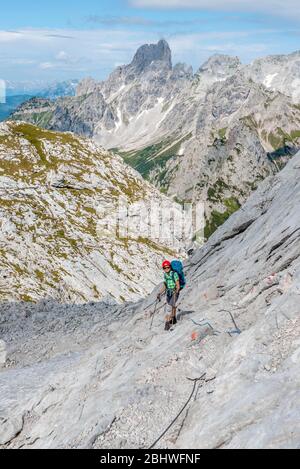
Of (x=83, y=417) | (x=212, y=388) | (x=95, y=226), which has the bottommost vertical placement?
(x=95, y=226)

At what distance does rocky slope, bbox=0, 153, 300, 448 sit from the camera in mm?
17109

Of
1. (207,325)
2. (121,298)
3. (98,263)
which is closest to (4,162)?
(98,263)

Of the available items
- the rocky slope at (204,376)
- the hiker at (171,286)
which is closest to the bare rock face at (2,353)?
the rocky slope at (204,376)

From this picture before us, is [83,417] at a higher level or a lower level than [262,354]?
lower

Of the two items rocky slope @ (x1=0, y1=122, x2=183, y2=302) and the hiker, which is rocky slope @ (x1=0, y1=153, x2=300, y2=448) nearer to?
the hiker

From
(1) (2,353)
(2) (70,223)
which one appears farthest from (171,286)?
(2) (70,223)

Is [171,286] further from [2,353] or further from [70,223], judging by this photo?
[70,223]

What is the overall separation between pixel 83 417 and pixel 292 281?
11.8 metres

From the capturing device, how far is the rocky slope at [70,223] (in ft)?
255

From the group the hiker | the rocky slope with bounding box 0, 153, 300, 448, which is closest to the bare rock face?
the rocky slope with bounding box 0, 153, 300, 448

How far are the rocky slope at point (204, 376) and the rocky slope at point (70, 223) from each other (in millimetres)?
39094

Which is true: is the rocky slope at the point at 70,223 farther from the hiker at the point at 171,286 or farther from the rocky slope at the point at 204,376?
the hiker at the point at 171,286
